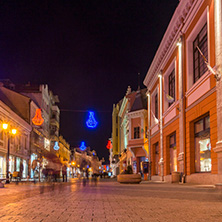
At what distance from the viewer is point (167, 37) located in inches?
1027

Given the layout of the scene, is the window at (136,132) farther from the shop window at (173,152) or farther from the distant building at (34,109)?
the shop window at (173,152)

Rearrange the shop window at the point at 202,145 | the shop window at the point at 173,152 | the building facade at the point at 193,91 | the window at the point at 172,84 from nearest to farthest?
the building facade at the point at 193,91 < the shop window at the point at 202,145 < the shop window at the point at 173,152 < the window at the point at 172,84

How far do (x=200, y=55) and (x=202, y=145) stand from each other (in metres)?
4.91

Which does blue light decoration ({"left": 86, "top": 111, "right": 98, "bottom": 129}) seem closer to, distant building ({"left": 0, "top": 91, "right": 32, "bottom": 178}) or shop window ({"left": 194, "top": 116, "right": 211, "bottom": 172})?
distant building ({"left": 0, "top": 91, "right": 32, "bottom": 178})

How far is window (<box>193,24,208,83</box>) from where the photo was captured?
61.6 feet

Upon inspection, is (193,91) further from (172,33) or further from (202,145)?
(172,33)

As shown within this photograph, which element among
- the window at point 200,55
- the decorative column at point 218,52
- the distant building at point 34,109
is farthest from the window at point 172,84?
the decorative column at point 218,52

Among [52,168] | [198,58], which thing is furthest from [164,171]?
[198,58]

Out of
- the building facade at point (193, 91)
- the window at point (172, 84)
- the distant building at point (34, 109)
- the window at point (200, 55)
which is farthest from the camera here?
the distant building at point (34, 109)

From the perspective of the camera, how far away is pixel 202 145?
747 inches

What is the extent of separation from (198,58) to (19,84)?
163 feet

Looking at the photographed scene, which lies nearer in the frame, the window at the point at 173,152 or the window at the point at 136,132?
the window at the point at 173,152

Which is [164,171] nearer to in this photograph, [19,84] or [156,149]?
[156,149]

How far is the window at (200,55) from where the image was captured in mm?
18773
